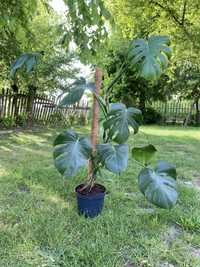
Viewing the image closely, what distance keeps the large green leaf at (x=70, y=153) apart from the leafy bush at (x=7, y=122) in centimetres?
553

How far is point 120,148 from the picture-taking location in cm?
240

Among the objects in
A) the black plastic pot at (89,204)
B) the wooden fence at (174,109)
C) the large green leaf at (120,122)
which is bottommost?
the black plastic pot at (89,204)

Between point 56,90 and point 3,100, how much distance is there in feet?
6.70

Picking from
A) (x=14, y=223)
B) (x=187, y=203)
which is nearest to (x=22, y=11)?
(x=14, y=223)

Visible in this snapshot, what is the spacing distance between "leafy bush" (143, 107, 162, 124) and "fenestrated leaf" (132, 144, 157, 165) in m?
11.7

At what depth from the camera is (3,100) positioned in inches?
299

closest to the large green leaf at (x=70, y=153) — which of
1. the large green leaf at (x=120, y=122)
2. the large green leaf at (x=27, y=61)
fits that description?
the large green leaf at (x=120, y=122)

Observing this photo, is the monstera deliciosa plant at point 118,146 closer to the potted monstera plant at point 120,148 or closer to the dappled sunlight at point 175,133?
the potted monstera plant at point 120,148

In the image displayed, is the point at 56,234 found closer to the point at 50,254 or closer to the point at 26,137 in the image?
the point at 50,254

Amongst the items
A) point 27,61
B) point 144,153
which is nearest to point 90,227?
point 144,153

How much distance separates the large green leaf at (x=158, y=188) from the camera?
7.30 feet

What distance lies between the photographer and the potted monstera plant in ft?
7.38

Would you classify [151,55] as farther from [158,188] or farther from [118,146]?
[158,188]

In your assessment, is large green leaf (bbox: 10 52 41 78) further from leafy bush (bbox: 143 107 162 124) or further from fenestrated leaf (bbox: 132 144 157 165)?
leafy bush (bbox: 143 107 162 124)
